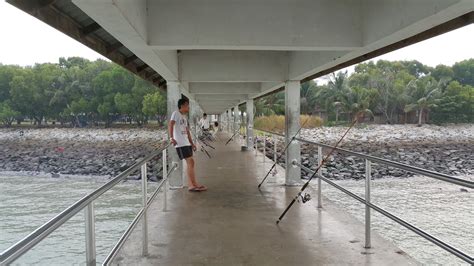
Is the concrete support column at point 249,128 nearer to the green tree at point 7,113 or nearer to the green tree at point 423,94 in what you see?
the green tree at point 423,94

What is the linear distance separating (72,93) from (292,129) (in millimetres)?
54343

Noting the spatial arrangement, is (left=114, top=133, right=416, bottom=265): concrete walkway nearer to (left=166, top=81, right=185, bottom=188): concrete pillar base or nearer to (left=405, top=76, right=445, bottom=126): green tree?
(left=166, top=81, right=185, bottom=188): concrete pillar base

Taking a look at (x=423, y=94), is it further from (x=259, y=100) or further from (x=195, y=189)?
(x=195, y=189)

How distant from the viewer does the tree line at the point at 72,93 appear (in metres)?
53.3

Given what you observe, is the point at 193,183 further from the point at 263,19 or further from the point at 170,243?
the point at 263,19

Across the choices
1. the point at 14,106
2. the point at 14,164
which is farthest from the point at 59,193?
the point at 14,106

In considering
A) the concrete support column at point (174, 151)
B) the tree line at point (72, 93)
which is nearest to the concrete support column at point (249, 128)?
the concrete support column at point (174, 151)

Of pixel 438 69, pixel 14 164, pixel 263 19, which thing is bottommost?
pixel 14 164

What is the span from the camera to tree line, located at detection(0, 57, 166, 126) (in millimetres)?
53281

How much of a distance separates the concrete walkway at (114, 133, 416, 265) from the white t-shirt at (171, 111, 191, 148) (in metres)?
0.85

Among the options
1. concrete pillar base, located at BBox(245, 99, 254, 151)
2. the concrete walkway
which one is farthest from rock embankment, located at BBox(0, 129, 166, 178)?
the concrete walkway

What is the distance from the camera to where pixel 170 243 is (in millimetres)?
4043

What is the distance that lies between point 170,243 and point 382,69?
58327 millimetres

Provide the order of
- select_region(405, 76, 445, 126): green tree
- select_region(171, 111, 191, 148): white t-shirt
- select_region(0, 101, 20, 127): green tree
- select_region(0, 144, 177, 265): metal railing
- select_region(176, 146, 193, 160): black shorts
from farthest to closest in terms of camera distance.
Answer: select_region(0, 101, 20, 127): green tree < select_region(405, 76, 445, 126): green tree < select_region(176, 146, 193, 160): black shorts < select_region(171, 111, 191, 148): white t-shirt < select_region(0, 144, 177, 265): metal railing
